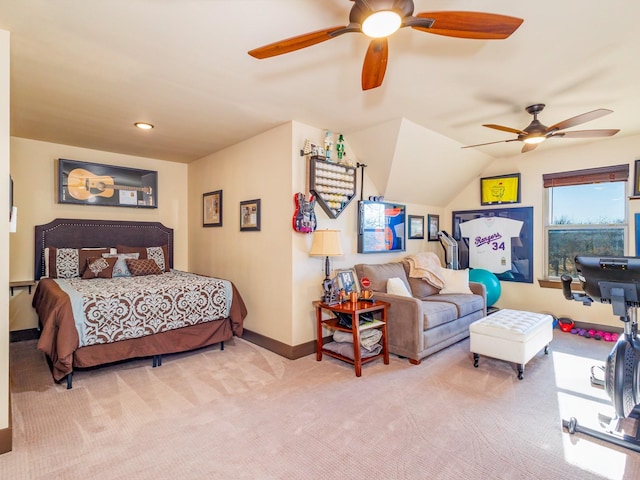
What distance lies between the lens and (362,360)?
10.8 ft

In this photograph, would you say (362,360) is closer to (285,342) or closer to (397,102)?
(285,342)

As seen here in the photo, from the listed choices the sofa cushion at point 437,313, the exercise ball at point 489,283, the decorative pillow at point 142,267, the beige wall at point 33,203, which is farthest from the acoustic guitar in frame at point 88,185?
the exercise ball at point 489,283

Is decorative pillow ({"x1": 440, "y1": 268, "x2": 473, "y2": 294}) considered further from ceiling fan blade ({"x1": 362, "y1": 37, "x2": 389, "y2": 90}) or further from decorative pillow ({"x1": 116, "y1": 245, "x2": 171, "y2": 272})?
decorative pillow ({"x1": 116, "y1": 245, "x2": 171, "y2": 272})

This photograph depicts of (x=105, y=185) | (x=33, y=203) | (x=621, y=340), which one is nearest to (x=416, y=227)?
(x=621, y=340)

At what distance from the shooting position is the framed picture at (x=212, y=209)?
4.82 metres

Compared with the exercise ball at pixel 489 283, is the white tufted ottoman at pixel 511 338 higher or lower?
lower

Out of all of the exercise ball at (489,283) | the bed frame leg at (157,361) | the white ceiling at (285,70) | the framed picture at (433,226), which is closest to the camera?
the white ceiling at (285,70)

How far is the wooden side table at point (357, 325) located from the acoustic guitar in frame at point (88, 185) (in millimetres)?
3500

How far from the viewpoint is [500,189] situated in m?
5.38

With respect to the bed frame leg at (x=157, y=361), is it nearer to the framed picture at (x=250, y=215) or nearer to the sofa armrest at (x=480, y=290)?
the framed picture at (x=250, y=215)

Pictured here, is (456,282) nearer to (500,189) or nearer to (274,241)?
(500,189)

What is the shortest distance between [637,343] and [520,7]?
84.6 inches

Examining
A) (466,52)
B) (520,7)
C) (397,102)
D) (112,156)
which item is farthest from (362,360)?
(112,156)

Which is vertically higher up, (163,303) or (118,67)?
(118,67)
